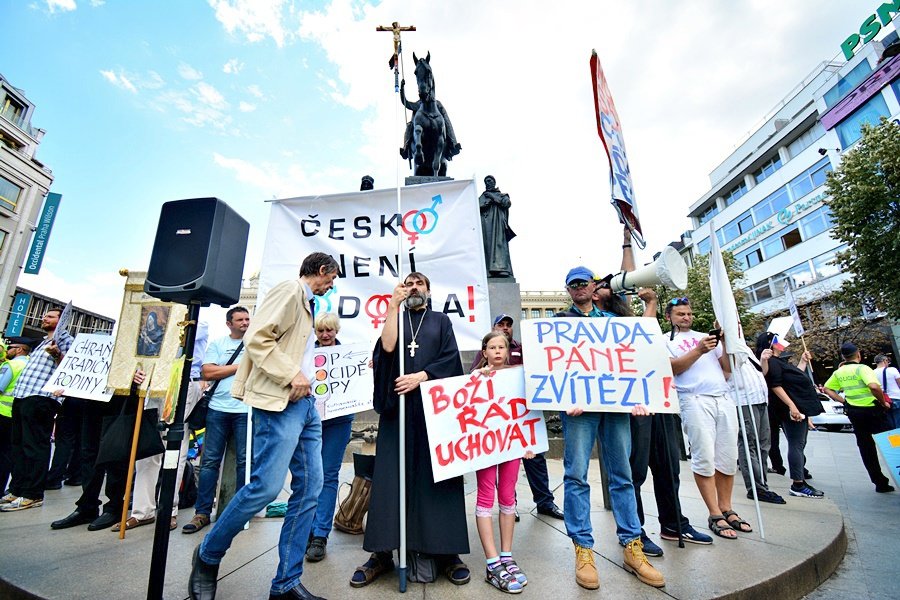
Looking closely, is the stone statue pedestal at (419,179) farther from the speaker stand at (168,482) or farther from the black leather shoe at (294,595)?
the black leather shoe at (294,595)

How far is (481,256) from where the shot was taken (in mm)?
4266

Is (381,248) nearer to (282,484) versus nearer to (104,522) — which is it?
(282,484)

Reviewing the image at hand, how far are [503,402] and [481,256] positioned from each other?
184 centimetres

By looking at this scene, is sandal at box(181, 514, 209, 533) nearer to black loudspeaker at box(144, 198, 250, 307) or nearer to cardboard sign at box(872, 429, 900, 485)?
black loudspeaker at box(144, 198, 250, 307)

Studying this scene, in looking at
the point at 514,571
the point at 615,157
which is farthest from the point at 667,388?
the point at 615,157

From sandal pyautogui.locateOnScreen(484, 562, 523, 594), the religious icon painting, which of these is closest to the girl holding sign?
sandal pyautogui.locateOnScreen(484, 562, 523, 594)

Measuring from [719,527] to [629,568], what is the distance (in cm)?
124

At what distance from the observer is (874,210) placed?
49.6 feet

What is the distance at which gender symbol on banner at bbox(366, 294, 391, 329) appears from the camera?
4426mm

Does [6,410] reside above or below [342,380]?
below

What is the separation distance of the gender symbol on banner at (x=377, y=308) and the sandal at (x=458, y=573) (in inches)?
97.4

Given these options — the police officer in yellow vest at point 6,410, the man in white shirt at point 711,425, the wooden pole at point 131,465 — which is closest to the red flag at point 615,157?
the man in white shirt at point 711,425

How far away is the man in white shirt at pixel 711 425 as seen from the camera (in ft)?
10.7

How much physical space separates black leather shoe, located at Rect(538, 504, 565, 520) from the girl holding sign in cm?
117
